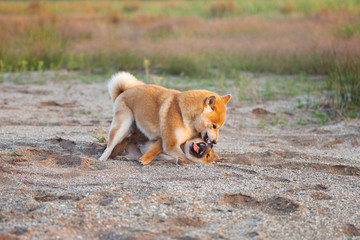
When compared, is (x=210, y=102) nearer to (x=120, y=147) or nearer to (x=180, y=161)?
(x=180, y=161)

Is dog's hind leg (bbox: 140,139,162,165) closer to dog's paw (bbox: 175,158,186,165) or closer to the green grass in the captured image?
dog's paw (bbox: 175,158,186,165)

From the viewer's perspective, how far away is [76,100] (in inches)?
351

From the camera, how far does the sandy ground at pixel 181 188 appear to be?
3.35m

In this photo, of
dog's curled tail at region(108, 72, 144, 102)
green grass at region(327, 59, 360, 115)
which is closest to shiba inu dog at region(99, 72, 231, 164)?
dog's curled tail at region(108, 72, 144, 102)

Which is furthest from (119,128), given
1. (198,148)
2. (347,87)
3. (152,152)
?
(347,87)

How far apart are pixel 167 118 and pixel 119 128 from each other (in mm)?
595

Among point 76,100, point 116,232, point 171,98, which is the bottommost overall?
point 76,100

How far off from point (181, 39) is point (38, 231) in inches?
464

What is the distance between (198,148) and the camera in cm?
515

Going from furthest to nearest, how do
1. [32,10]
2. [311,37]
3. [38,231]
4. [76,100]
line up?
[32,10]
[311,37]
[76,100]
[38,231]

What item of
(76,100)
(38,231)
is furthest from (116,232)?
(76,100)

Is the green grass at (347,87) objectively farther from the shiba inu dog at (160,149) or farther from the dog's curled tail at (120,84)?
the dog's curled tail at (120,84)

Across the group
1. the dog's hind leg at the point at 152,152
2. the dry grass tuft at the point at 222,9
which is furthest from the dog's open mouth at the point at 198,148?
the dry grass tuft at the point at 222,9

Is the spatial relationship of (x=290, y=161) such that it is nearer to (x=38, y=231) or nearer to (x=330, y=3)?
(x=38, y=231)
